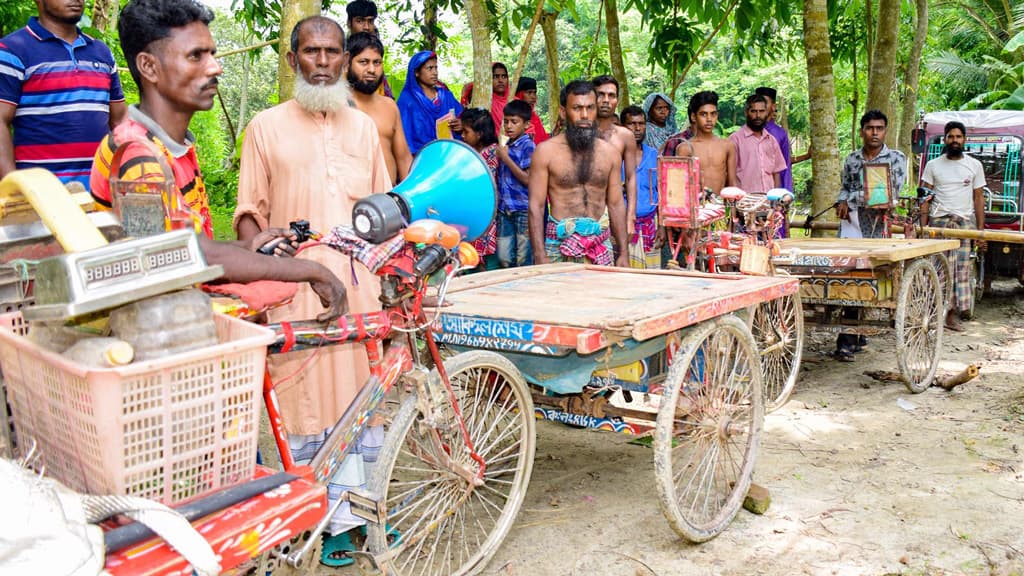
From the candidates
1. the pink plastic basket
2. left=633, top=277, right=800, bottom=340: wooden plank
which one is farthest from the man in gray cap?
the pink plastic basket

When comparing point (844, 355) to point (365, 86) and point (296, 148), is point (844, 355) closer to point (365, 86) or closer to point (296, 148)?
point (365, 86)

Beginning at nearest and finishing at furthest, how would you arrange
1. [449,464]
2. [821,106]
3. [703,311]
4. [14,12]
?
[449,464]
[703,311]
[14,12]
[821,106]

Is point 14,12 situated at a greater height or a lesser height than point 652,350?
greater

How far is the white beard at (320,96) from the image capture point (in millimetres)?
3195

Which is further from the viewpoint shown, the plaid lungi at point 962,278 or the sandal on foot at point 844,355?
the plaid lungi at point 962,278

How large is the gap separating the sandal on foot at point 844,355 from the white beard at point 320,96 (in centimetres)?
478

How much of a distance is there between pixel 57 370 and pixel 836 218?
7.34 metres

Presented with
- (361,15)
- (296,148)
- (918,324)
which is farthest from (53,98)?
(918,324)

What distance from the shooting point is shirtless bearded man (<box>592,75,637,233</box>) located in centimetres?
603

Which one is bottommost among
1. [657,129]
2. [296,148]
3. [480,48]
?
[296,148]

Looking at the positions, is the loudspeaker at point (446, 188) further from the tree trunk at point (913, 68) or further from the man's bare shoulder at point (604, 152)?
the tree trunk at point (913, 68)

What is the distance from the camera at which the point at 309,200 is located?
3209 mm

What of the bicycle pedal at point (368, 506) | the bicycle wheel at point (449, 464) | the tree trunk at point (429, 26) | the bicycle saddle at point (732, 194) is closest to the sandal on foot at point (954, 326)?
the bicycle saddle at point (732, 194)

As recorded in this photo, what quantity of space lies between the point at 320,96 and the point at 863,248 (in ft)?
12.5
